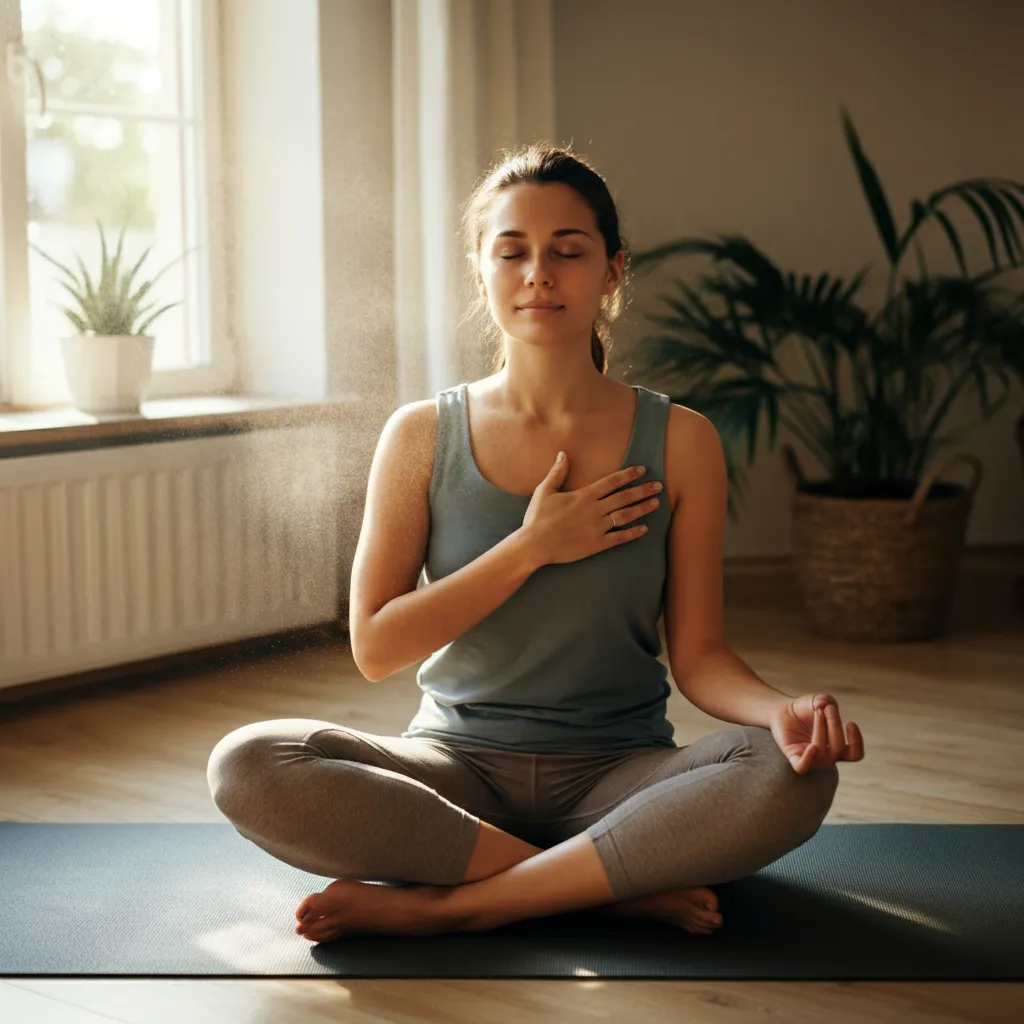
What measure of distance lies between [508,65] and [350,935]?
7.55ft

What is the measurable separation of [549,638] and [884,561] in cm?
182

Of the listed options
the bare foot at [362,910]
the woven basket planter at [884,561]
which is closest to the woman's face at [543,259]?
the bare foot at [362,910]

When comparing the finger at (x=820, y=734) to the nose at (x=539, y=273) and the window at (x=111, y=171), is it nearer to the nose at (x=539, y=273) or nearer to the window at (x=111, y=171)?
the nose at (x=539, y=273)

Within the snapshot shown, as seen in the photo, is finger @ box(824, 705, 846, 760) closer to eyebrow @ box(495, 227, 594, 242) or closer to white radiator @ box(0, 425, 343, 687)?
eyebrow @ box(495, 227, 594, 242)

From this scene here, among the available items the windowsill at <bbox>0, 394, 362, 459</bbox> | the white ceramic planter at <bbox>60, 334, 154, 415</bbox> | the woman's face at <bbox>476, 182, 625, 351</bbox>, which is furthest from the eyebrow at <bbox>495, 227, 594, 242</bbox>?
the white ceramic planter at <bbox>60, 334, 154, 415</bbox>

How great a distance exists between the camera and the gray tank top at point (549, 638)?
1.80 m

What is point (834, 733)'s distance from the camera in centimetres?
157

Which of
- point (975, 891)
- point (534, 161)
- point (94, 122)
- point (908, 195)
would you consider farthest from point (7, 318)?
point (908, 195)

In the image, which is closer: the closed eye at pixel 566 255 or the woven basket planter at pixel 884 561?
the closed eye at pixel 566 255

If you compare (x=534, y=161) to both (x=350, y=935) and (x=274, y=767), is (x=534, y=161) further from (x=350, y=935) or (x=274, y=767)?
(x=350, y=935)

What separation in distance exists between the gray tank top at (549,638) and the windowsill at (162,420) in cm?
130

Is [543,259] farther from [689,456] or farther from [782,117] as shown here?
[782,117]

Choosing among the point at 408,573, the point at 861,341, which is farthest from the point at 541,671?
the point at 861,341

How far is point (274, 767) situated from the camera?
1.66 meters
